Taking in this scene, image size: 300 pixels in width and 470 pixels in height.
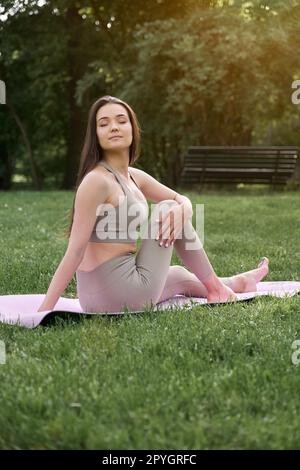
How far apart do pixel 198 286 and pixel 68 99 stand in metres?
18.2

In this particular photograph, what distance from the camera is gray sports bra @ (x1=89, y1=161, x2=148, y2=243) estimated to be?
4.22 meters

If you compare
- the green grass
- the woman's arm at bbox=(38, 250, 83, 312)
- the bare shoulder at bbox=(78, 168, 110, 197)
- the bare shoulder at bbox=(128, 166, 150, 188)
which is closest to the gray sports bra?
the bare shoulder at bbox=(78, 168, 110, 197)

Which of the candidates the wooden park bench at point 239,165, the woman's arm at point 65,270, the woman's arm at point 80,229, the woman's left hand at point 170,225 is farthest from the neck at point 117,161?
the wooden park bench at point 239,165

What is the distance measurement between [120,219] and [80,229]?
29 centimetres

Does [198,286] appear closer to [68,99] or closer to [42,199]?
[42,199]

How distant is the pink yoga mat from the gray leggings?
10 centimetres

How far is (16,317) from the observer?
4.21 m

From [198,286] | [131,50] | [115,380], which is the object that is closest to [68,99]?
[131,50]

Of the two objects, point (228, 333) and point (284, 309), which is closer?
point (228, 333)

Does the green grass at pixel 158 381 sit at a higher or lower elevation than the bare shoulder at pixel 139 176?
lower

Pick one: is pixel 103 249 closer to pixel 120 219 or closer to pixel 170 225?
pixel 120 219

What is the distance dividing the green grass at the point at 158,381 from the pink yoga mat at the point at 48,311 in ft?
0.25

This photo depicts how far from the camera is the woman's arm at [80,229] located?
4039 millimetres

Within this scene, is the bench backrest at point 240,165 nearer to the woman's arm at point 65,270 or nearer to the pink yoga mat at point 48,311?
the pink yoga mat at point 48,311
